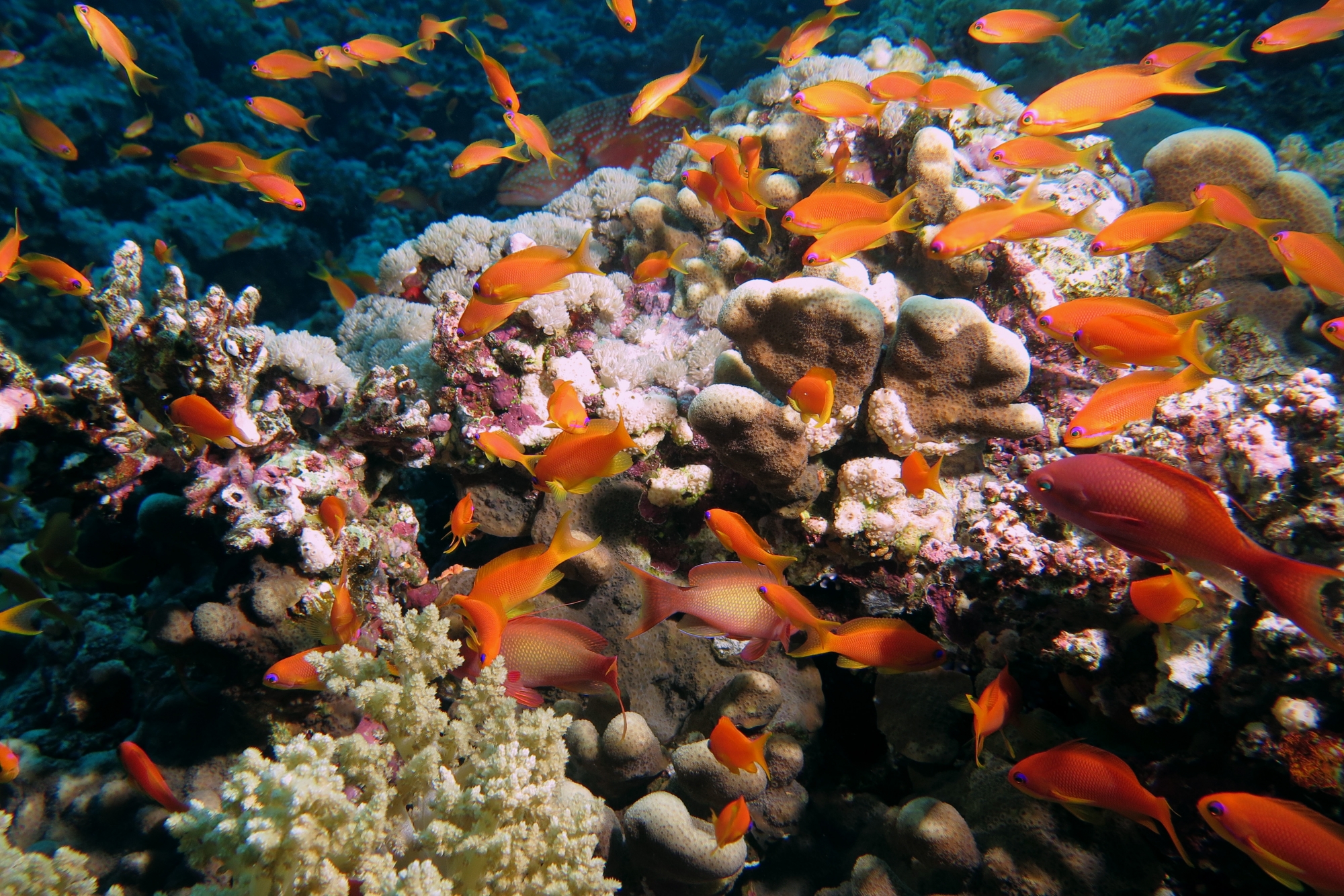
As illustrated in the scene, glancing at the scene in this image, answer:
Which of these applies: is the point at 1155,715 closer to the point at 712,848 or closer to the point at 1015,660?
the point at 1015,660

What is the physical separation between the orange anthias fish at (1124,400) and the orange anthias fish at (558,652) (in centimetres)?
219

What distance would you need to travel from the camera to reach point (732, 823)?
2252 mm

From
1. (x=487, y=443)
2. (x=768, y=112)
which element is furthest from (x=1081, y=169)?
(x=487, y=443)

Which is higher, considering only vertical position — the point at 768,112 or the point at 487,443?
the point at 768,112

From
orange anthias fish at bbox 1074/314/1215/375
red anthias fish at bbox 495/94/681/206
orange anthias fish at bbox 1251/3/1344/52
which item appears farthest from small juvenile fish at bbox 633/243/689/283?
red anthias fish at bbox 495/94/681/206

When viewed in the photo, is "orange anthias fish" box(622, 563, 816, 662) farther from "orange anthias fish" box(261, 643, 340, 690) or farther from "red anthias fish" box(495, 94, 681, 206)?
"red anthias fish" box(495, 94, 681, 206)

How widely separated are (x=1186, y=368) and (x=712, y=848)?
2914 millimetres

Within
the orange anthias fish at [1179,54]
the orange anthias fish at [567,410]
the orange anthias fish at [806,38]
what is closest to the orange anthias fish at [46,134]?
the orange anthias fish at [567,410]

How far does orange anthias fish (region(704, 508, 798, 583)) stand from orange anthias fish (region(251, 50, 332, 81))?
6.08m

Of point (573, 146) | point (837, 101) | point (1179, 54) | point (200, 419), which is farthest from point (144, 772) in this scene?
point (573, 146)

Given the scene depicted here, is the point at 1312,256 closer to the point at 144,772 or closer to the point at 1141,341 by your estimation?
the point at 1141,341

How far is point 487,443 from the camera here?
269cm

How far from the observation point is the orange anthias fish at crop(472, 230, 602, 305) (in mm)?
2490

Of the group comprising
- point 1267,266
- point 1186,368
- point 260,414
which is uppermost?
point 260,414
